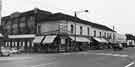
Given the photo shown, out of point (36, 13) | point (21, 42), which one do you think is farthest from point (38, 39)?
point (21, 42)

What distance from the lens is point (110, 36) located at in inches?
2430

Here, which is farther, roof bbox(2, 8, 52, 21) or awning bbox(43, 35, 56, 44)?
roof bbox(2, 8, 52, 21)

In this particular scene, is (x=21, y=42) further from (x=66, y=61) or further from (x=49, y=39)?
(x=66, y=61)

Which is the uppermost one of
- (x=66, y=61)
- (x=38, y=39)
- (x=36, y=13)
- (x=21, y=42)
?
(x=36, y=13)

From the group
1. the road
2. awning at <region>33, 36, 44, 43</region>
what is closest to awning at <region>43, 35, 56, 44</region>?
awning at <region>33, 36, 44, 43</region>

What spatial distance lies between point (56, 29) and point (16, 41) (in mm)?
12672

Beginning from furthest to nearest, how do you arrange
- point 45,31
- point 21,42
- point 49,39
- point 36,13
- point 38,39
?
1. point 21,42
2. point 36,13
3. point 45,31
4. point 38,39
5. point 49,39

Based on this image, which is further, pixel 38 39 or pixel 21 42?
pixel 21 42

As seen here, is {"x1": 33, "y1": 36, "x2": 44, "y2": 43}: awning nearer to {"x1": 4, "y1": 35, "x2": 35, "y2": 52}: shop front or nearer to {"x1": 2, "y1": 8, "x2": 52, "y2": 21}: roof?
{"x1": 4, "y1": 35, "x2": 35, "y2": 52}: shop front

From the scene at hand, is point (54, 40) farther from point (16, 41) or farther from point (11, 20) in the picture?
point (11, 20)

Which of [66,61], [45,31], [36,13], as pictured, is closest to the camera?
[66,61]

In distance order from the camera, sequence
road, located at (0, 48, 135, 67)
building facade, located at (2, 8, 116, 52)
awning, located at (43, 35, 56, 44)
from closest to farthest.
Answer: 1. road, located at (0, 48, 135, 67)
2. awning, located at (43, 35, 56, 44)
3. building facade, located at (2, 8, 116, 52)

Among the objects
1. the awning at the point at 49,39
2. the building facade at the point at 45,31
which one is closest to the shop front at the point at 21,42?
the building facade at the point at 45,31

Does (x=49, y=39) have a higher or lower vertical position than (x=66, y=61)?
higher
